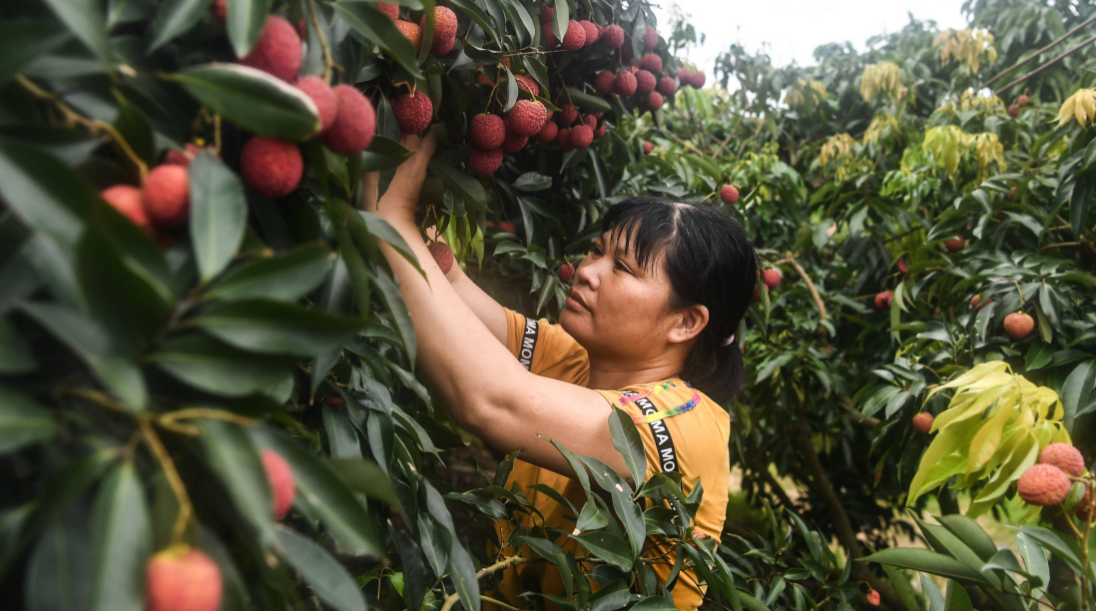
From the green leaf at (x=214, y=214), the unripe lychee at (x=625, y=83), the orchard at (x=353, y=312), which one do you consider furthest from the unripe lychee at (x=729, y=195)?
the green leaf at (x=214, y=214)

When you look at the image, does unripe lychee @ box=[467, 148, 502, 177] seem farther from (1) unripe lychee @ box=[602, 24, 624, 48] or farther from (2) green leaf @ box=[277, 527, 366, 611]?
(2) green leaf @ box=[277, 527, 366, 611]

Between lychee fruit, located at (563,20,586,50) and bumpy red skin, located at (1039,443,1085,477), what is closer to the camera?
bumpy red skin, located at (1039,443,1085,477)

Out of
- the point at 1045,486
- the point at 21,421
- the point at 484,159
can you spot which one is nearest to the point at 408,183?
the point at 484,159

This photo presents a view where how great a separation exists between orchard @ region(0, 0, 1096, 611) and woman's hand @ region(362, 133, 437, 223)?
2cm

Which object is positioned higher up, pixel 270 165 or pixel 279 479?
pixel 270 165

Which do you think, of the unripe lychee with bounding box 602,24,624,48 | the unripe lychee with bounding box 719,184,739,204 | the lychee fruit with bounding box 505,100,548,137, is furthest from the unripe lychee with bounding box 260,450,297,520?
the unripe lychee with bounding box 719,184,739,204

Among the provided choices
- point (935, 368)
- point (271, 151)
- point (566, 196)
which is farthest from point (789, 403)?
point (271, 151)

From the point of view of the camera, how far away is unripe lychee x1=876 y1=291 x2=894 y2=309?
2.30 meters

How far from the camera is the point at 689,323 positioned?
1270 mm

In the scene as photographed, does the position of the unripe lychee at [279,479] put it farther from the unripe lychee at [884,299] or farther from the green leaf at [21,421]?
the unripe lychee at [884,299]

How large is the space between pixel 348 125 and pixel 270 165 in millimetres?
63

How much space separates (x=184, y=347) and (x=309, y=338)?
0.06 m

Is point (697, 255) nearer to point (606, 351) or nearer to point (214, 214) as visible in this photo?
point (606, 351)

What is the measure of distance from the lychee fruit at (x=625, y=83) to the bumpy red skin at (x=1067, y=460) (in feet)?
2.96
